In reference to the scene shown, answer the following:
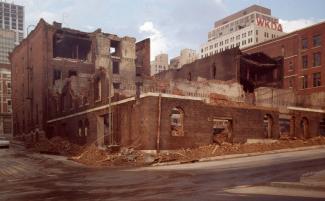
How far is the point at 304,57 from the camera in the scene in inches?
2544

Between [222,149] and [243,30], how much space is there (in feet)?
367

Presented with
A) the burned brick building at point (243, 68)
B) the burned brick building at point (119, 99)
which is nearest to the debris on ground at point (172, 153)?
the burned brick building at point (119, 99)

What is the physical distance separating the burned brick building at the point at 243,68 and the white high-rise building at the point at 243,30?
250 ft

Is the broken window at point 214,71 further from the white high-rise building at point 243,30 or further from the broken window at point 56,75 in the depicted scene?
the white high-rise building at point 243,30

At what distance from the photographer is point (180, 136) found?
26781 mm

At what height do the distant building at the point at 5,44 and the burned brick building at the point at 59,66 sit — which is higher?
the distant building at the point at 5,44

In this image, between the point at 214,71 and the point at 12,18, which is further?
the point at 12,18

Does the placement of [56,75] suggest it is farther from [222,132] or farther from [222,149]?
[222,149]

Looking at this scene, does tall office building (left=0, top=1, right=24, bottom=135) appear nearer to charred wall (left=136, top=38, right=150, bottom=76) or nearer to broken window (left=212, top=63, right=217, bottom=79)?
charred wall (left=136, top=38, right=150, bottom=76)

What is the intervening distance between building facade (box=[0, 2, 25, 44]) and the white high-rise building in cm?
9662

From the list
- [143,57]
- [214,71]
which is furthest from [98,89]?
[143,57]

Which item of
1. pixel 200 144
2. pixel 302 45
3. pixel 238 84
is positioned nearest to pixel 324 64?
pixel 302 45

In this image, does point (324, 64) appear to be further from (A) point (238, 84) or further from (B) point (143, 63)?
(B) point (143, 63)

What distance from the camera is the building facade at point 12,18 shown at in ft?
616
